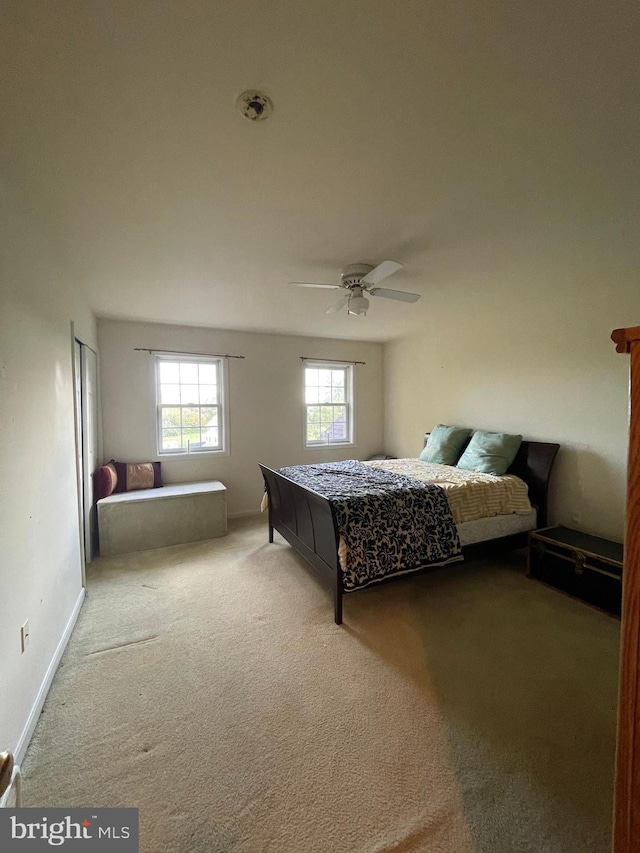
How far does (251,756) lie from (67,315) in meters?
2.93

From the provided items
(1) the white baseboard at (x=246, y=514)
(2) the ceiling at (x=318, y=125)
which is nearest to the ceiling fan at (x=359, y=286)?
(2) the ceiling at (x=318, y=125)

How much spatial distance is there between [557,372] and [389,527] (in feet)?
7.54

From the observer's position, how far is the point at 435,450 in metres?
4.09

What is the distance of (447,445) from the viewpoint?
400cm

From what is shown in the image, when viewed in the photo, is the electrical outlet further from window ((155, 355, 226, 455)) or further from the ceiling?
window ((155, 355, 226, 455))

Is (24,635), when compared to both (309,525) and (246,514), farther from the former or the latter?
(246,514)

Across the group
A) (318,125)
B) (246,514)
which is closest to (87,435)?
(246,514)

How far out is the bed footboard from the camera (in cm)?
233

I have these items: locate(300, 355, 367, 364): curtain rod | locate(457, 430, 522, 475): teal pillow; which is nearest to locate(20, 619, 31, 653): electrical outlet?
locate(457, 430, 522, 475): teal pillow

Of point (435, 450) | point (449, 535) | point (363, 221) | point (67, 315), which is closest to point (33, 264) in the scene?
point (67, 315)

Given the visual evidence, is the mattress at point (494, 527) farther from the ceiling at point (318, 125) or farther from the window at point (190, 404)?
the window at point (190, 404)

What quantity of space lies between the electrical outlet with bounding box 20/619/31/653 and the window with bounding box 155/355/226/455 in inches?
112

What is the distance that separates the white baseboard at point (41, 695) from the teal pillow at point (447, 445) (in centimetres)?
359

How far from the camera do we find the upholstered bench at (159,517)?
3391 mm
